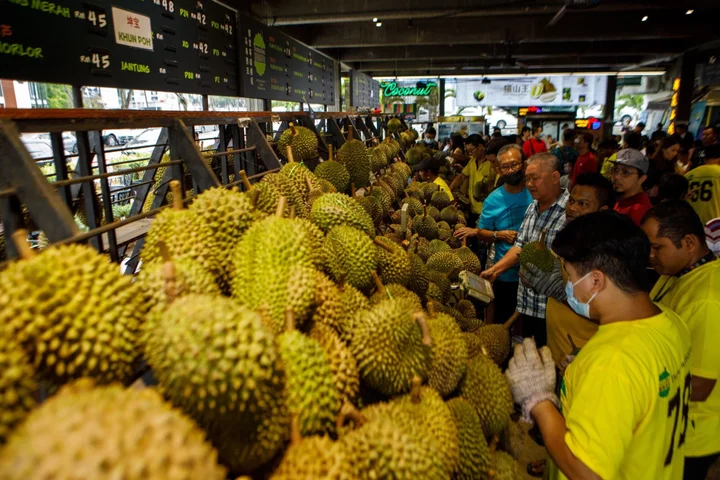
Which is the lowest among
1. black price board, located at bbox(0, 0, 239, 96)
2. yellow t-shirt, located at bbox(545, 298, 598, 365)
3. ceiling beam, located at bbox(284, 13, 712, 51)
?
yellow t-shirt, located at bbox(545, 298, 598, 365)

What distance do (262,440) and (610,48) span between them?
59.9ft

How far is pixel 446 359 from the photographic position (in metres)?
1.79

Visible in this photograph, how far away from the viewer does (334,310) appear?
1.65 metres

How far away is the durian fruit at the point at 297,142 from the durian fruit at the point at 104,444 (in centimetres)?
258

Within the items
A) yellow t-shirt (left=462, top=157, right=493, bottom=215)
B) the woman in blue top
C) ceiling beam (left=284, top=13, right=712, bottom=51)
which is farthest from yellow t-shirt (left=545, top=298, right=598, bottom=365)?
ceiling beam (left=284, top=13, right=712, bottom=51)

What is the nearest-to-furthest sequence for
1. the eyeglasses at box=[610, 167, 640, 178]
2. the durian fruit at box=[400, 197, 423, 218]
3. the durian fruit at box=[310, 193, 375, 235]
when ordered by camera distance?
1. the durian fruit at box=[310, 193, 375, 235]
2. the eyeglasses at box=[610, 167, 640, 178]
3. the durian fruit at box=[400, 197, 423, 218]

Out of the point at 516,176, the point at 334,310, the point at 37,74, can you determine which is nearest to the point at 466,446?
the point at 334,310

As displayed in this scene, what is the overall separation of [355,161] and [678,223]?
7.64 feet

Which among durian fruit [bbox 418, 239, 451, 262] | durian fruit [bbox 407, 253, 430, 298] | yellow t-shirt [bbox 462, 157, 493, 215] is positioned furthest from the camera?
yellow t-shirt [bbox 462, 157, 493, 215]

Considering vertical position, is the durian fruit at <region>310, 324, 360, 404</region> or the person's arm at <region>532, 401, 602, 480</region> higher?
the durian fruit at <region>310, 324, 360, 404</region>

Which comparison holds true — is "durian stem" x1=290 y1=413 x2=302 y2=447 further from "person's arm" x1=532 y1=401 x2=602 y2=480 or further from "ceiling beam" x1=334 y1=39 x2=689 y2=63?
"ceiling beam" x1=334 y1=39 x2=689 y2=63

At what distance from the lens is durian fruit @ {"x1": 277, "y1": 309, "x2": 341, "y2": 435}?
1235 mm

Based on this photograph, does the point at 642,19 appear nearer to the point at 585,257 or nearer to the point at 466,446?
the point at 585,257

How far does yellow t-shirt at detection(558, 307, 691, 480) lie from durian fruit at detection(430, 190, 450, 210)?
444 centimetres
